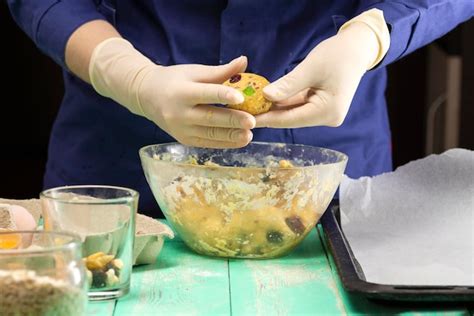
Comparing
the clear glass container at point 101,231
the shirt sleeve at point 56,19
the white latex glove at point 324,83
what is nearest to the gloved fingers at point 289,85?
the white latex glove at point 324,83

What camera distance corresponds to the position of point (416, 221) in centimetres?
171

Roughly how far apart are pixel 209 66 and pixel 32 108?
→ 3491 millimetres

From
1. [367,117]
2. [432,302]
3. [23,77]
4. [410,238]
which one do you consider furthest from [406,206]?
[23,77]

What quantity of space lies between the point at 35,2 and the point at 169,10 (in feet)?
Result: 0.86

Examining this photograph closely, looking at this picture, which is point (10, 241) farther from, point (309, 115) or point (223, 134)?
point (309, 115)

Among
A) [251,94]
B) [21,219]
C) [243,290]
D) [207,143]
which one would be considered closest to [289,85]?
[251,94]

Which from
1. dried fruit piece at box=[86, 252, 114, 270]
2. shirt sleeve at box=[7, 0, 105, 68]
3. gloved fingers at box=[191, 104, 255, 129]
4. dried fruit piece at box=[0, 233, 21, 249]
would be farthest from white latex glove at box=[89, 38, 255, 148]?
dried fruit piece at box=[0, 233, 21, 249]

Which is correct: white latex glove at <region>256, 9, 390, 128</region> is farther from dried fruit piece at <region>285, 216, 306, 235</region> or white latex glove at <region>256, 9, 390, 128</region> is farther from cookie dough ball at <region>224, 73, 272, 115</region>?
dried fruit piece at <region>285, 216, 306, 235</region>

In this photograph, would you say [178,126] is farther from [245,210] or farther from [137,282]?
[137,282]

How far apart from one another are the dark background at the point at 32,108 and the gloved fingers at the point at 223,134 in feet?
9.02

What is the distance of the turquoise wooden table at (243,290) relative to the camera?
127 centimetres

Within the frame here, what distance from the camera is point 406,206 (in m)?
1.75

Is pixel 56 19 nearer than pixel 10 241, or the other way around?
pixel 10 241

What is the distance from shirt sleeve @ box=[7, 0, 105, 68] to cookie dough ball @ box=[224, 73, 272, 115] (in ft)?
1.35
